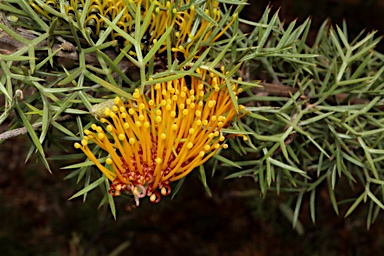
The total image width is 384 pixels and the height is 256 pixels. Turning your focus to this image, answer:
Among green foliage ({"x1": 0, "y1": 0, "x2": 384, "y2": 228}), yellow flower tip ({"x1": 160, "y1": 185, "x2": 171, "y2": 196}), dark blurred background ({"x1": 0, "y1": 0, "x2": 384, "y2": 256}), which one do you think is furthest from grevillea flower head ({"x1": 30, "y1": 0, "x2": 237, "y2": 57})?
dark blurred background ({"x1": 0, "y1": 0, "x2": 384, "y2": 256})

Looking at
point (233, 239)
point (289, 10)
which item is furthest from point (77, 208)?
point (289, 10)

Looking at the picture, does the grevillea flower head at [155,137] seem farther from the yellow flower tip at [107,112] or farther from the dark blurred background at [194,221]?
the dark blurred background at [194,221]

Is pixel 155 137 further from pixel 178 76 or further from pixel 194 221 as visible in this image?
pixel 194 221

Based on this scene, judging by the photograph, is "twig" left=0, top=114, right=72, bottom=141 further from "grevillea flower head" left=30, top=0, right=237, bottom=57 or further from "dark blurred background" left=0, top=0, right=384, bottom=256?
"dark blurred background" left=0, top=0, right=384, bottom=256

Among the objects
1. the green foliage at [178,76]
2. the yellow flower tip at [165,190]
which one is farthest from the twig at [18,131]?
the yellow flower tip at [165,190]

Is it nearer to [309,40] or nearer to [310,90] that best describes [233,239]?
[309,40]

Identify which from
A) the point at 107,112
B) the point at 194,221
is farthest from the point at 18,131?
the point at 194,221
